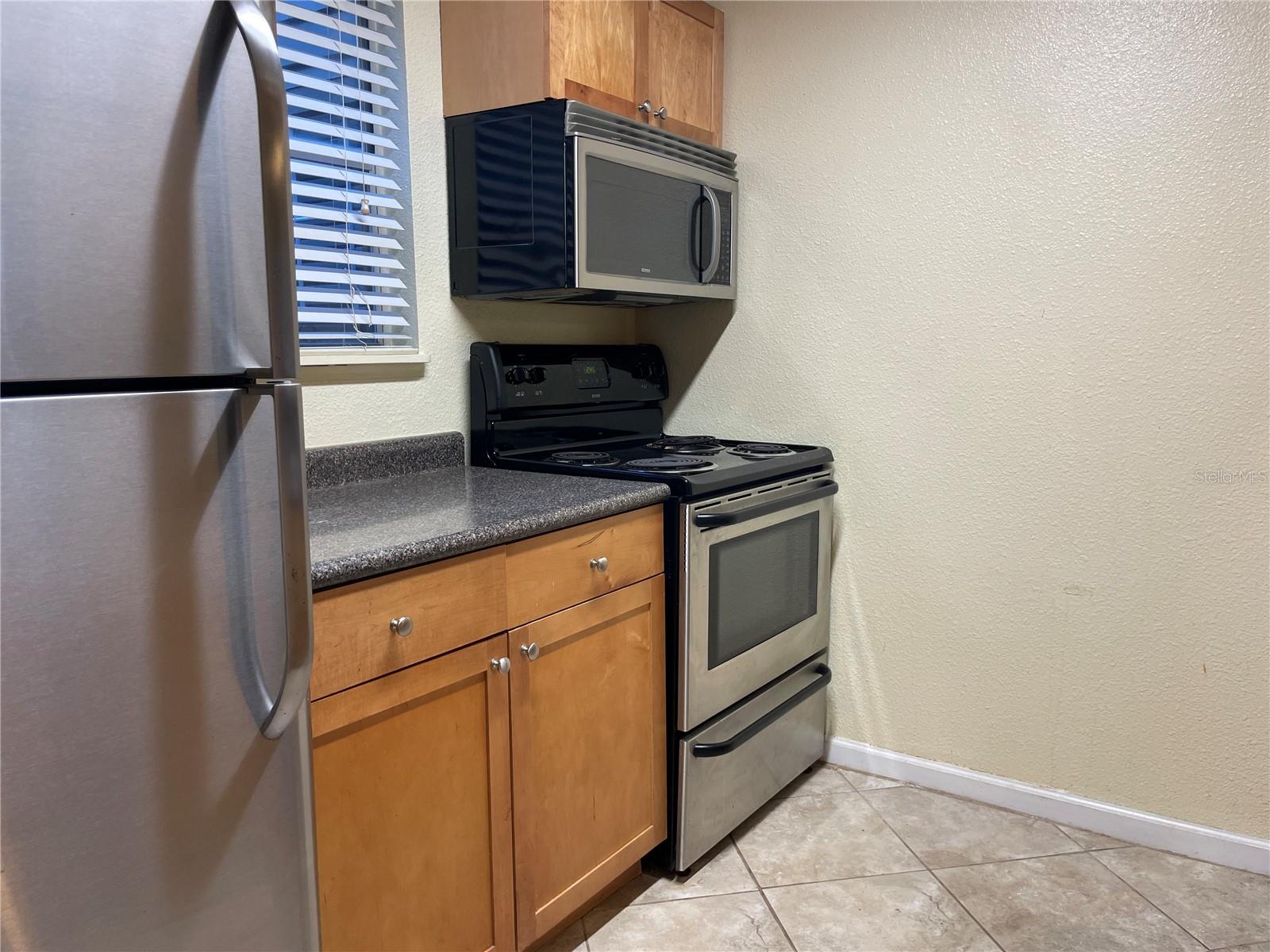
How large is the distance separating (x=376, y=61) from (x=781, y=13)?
3.72ft

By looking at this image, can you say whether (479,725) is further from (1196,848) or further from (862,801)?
(1196,848)

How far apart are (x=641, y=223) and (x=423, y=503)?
921mm

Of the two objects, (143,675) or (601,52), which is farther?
(601,52)

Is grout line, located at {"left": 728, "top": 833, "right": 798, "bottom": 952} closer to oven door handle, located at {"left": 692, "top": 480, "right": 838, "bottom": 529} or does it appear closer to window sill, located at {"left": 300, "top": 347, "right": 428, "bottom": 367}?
oven door handle, located at {"left": 692, "top": 480, "right": 838, "bottom": 529}

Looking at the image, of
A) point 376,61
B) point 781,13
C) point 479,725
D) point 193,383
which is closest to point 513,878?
point 479,725

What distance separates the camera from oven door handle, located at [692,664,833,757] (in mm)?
2072

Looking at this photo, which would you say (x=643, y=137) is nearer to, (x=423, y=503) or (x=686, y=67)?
(x=686, y=67)

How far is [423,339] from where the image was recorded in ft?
7.25

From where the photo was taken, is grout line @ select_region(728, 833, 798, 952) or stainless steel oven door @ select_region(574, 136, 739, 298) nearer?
grout line @ select_region(728, 833, 798, 952)

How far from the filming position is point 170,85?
0.88 metres

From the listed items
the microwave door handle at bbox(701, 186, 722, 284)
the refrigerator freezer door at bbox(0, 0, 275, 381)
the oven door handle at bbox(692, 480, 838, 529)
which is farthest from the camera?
the microwave door handle at bbox(701, 186, 722, 284)

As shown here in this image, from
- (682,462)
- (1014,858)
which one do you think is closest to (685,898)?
(1014,858)

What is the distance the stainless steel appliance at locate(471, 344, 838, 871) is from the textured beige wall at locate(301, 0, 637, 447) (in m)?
0.08

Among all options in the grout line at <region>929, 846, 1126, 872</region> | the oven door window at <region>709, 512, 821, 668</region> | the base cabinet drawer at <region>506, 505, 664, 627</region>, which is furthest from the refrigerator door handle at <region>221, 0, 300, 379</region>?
the grout line at <region>929, 846, 1126, 872</region>
